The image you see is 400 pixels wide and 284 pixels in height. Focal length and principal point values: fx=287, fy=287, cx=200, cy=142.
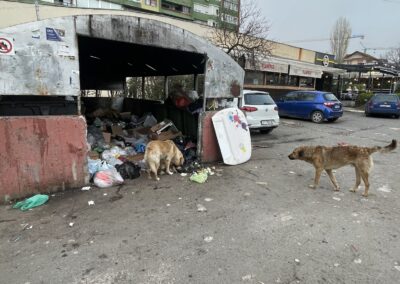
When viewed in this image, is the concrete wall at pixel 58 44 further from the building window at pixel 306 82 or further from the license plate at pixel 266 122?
the building window at pixel 306 82

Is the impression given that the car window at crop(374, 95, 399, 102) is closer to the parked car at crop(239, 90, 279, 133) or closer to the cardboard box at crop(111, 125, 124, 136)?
the parked car at crop(239, 90, 279, 133)

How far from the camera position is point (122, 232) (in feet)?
12.3

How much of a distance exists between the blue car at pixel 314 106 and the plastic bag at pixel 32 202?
43.3ft

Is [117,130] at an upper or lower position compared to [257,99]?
lower

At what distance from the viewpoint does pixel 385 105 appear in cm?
1759

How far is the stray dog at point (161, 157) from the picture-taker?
5684 mm

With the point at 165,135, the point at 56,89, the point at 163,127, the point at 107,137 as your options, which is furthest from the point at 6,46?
the point at 163,127

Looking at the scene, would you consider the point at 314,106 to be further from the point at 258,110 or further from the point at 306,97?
the point at 258,110

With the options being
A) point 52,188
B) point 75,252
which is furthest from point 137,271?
point 52,188

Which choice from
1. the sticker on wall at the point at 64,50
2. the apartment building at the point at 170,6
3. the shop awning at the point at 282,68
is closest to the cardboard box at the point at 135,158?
the sticker on wall at the point at 64,50

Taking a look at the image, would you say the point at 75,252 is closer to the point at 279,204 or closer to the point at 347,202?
the point at 279,204

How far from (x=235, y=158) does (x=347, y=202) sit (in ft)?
9.01

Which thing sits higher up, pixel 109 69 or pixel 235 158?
pixel 109 69

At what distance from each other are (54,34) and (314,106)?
42.4 feet
